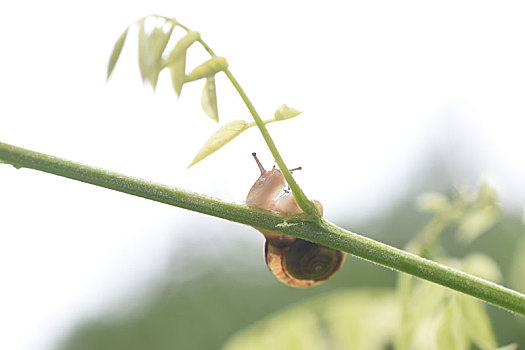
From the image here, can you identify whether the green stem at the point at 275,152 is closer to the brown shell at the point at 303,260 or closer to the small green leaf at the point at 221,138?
the small green leaf at the point at 221,138

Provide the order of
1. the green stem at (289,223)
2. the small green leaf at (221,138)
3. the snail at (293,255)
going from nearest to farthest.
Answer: the green stem at (289,223) < the small green leaf at (221,138) < the snail at (293,255)

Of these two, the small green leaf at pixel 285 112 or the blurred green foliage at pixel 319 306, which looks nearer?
the small green leaf at pixel 285 112

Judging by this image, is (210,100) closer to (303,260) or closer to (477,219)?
(303,260)

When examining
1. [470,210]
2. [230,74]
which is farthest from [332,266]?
[470,210]

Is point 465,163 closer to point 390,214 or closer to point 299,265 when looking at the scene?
point 390,214

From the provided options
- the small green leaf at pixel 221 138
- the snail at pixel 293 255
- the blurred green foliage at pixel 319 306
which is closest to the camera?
the small green leaf at pixel 221 138

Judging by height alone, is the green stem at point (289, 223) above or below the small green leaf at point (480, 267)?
above

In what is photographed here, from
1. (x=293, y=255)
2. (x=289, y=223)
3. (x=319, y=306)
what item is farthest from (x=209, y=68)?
(x=319, y=306)

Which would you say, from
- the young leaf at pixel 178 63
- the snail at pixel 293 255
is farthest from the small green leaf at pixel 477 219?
the young leaf at pixel 178 63
